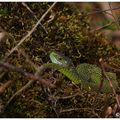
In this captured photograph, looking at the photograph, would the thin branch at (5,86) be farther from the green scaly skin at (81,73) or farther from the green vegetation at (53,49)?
the green scaly skin at (81,73)

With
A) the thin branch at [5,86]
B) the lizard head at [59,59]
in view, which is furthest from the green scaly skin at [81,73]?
the thin branch at [5,86]

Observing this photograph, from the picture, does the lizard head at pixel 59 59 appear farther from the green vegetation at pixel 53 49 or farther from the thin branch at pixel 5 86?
the thin branch at pixel 5 86

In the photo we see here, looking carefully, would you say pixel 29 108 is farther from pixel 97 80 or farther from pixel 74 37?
pixel 74 37

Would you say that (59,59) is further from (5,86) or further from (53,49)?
(5,86)

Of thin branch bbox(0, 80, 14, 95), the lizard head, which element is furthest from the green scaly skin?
thin branch bbox(0, 80, 14, 95)

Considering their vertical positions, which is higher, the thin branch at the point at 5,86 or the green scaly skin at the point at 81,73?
the thin branch at the point at 5,86

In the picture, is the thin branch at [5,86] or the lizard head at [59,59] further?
the lizard head at [59,59]

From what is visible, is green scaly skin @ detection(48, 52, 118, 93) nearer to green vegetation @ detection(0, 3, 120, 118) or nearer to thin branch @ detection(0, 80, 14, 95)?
green vegetation @ detection(0, 3, 120, 118)

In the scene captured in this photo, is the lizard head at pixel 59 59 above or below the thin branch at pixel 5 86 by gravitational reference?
below
